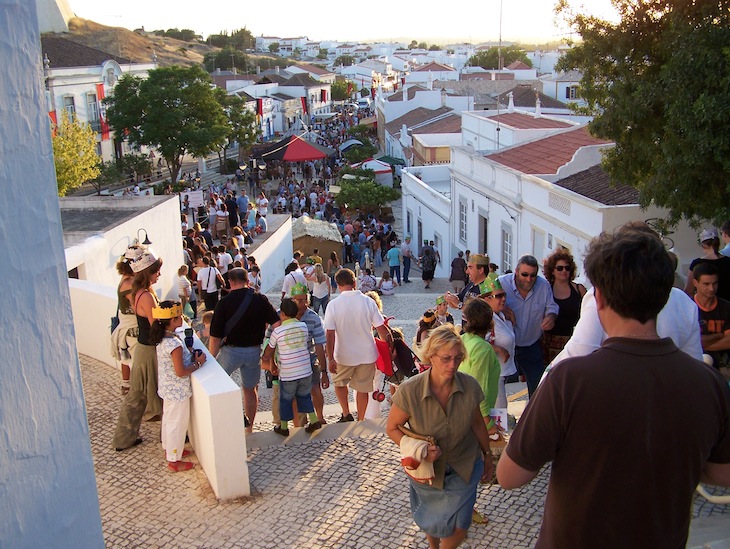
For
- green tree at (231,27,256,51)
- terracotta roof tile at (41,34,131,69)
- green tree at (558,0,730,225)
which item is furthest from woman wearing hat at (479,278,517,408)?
green tree at (231,27,256,51)

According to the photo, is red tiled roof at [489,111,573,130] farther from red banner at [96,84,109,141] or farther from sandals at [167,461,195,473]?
red banner at [96,84,109,141]

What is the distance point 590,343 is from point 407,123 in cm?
4637

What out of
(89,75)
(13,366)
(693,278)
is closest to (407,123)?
(89,75)

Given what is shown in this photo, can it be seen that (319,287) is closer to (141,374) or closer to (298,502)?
(141,374)

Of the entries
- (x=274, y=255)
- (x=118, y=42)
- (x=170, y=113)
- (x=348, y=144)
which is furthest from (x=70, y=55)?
(x=118, y=42)

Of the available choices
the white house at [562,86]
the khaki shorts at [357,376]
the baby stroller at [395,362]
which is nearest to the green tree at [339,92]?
the white house at [562,86]

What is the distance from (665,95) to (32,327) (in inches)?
376

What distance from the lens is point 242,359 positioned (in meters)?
6.88

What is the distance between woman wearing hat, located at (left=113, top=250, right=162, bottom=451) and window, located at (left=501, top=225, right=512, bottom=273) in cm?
1387

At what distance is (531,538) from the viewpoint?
496 cm

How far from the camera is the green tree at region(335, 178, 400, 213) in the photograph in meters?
33.4

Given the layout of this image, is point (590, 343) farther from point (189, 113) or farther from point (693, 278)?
point (189, 113)

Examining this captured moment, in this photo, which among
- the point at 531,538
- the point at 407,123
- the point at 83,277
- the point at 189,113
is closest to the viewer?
the point at 531,538

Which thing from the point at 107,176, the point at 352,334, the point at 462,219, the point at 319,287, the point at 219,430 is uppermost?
the point at 352,334
